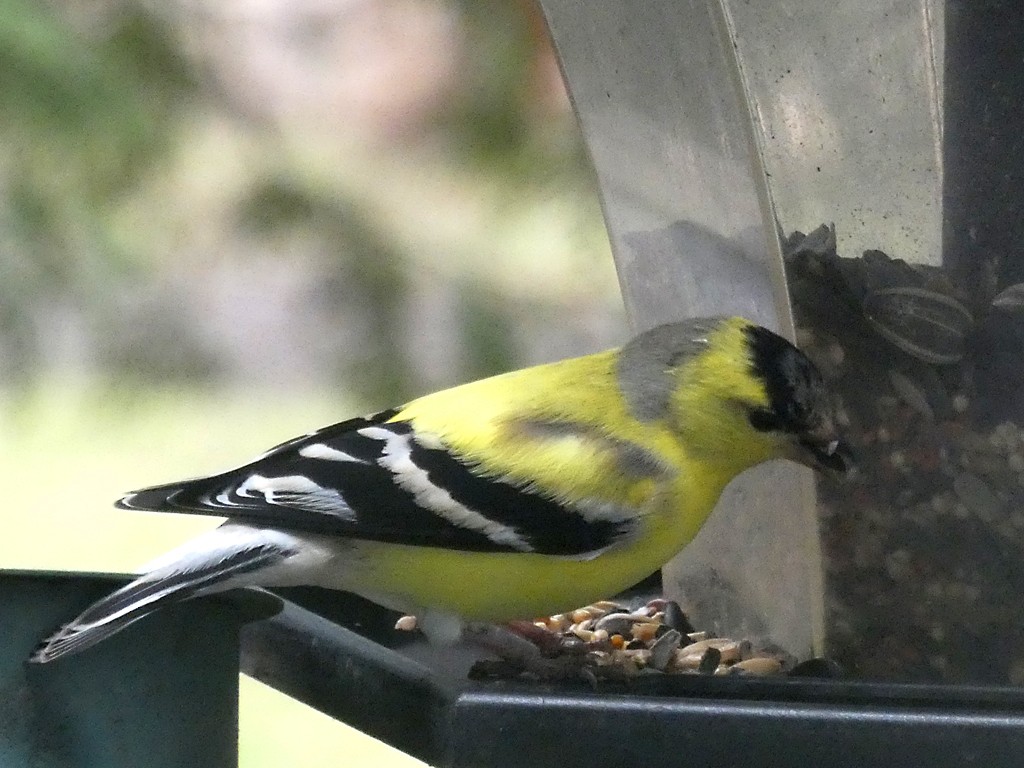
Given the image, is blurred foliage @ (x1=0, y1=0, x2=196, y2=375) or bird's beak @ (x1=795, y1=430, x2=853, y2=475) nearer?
bird's beak @ (x1=795, y1=430, x2=853, y2=475)

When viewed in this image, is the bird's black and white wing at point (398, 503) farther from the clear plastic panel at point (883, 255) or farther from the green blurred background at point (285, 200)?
the green blurred background at point (285, 200)

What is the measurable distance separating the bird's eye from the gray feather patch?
11 cm

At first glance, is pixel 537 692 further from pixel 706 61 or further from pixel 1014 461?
pixel 706 61

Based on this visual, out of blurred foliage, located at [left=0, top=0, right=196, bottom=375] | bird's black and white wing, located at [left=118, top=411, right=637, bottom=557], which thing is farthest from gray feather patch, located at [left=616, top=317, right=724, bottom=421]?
blurred foliage, located at [left=0, top=0, right=196, bottom=375]

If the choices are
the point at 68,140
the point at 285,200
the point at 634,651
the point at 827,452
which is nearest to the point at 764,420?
the point at 827,452

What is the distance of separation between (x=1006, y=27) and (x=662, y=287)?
25.7 inches

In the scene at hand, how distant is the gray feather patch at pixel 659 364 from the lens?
154cm

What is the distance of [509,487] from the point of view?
1375mm

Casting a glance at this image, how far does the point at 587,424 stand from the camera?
1498mm

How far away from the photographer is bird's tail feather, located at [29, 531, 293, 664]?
1.12 m

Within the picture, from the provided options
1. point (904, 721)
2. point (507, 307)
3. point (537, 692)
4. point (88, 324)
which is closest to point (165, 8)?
point (88, 324)

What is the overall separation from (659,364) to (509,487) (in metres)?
0.32

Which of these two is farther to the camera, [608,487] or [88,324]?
[88,324]

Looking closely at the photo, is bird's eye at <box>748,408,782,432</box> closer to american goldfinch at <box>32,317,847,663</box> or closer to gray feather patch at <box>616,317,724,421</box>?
american goldfinch at <box>32,317,847,663</box>
